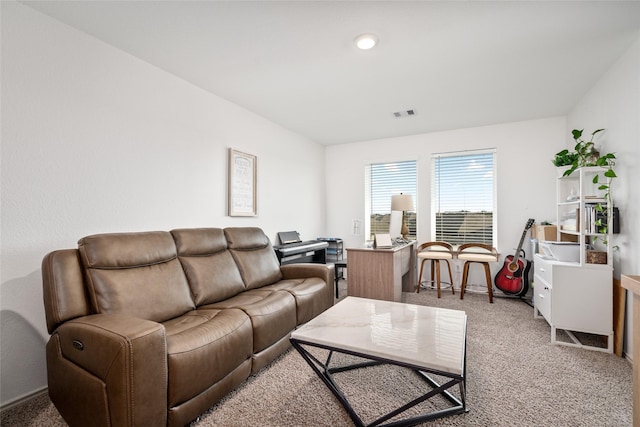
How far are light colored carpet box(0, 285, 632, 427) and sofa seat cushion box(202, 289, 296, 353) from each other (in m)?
0.25

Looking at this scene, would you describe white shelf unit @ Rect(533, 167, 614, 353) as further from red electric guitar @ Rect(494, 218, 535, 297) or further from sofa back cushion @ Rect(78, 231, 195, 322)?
sofa back cushion @ Rect(78, 231, 195, 322)

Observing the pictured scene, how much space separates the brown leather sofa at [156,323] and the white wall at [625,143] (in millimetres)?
2548

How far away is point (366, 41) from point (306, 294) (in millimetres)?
2086

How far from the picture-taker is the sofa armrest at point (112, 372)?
126 centimetres

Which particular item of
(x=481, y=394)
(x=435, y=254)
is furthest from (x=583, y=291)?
(x=435, y=254)

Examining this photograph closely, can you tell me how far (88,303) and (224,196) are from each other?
1731 millimetres

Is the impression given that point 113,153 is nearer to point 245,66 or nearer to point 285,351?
point 245,66

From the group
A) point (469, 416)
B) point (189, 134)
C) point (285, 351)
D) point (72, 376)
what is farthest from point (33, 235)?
point (469, 416)

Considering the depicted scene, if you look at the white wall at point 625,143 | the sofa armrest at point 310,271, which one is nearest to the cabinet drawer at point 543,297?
the white wall at point 625,143

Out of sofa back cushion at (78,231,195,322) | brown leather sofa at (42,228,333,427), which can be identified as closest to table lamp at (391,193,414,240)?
brown leather sofa at (42,228,333,427)

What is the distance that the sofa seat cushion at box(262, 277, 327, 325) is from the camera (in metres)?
2.47

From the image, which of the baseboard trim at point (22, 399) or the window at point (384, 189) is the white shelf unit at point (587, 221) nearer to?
the window at point (384, 189)

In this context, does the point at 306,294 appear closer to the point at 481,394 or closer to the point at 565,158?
the point at 481,394

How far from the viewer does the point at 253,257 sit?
295 centimetres
